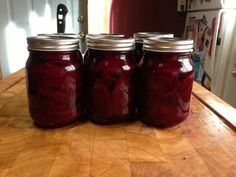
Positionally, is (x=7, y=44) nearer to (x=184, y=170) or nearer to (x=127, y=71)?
(x=127, y=71)

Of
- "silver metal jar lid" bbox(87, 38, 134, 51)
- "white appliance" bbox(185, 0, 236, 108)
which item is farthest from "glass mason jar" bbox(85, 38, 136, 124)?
"white appliance" bbox(185, 0, 236, 108)

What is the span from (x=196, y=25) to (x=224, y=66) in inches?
14.8

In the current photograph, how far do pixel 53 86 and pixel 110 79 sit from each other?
98 millimetres

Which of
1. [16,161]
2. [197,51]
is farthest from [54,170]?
[197,51]

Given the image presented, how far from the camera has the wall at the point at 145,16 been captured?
159cm

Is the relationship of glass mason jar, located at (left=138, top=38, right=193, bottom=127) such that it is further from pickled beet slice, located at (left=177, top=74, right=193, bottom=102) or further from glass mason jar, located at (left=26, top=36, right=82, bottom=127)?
glass mason jar, located at (left=26, top=36, right=82, bottom=127)

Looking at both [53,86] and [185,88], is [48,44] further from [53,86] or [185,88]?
[185,88]

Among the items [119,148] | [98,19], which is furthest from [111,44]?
[98,19]

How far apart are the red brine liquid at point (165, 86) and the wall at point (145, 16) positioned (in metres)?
1.23

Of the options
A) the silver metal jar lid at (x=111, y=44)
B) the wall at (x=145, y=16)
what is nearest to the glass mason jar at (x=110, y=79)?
the silver metal jar lid at (x=111, y=44)

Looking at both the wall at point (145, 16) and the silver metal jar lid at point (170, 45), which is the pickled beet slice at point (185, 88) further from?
the wall at point (145, 16)

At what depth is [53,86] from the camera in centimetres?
40

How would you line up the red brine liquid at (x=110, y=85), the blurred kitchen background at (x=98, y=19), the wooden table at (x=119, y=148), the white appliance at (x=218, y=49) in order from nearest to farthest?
the wooden table at (x=119, y=148), the red brine liquid at (x=110, y=85), the white appliance at (x=218, y=49), the blurred kitchen background at (x=98, y=19)

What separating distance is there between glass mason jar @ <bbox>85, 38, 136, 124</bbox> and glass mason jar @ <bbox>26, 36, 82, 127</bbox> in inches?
1.1
